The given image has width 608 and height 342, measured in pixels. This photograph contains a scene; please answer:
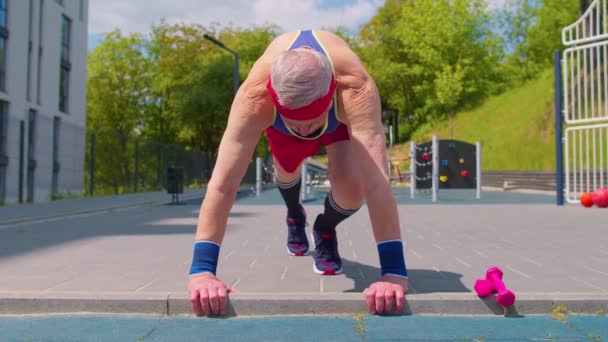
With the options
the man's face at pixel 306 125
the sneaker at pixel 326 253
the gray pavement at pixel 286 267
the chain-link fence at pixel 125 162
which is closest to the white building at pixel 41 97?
the chain-link fence at pixel 125 162

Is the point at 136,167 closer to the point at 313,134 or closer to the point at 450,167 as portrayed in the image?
the point at 450,167

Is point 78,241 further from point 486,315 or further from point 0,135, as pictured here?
point 0,135

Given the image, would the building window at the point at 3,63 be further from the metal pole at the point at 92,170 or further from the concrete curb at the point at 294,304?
the concrete curb at the point at 294,304

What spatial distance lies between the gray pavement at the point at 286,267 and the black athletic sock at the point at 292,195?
0.41 meters

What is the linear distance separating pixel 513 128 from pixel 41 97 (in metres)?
23.6

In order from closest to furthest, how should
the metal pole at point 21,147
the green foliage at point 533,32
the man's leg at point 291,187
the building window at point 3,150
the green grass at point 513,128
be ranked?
the man's leg at point 291,187, the building window at point 3,150, the metal pole at point 21,147, the green grass at point 513,128, the green foliage at point 533,32

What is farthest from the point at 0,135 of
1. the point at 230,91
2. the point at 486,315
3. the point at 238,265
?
the point at 230,91

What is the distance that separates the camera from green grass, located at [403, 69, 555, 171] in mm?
25747

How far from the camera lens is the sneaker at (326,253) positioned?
13.4ft

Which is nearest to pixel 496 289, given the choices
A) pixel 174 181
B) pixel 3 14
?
pixel 174 181

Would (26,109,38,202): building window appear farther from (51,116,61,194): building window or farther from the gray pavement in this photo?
the gray pavement

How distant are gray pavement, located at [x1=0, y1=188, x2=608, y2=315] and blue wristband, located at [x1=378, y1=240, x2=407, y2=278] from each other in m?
0.18

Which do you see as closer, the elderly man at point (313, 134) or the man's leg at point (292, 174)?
the elderly man at point (313, 134)

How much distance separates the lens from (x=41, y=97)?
24578 mm
